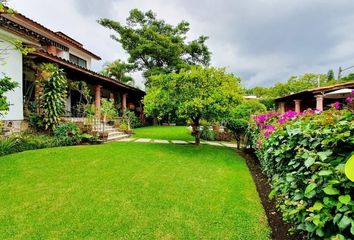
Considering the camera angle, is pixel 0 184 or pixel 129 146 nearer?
pixel 0 184

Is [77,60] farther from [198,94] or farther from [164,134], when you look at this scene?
[198,94]

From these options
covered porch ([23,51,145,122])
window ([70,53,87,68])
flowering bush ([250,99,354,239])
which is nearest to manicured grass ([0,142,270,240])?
flowering bush ([250,99,354,239])

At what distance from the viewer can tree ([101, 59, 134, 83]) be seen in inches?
1127

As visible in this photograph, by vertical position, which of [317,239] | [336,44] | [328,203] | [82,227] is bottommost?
[82,227]

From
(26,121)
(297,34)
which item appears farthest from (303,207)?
(297,34)

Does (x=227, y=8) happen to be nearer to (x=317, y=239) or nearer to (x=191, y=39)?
(x=317, y=239)

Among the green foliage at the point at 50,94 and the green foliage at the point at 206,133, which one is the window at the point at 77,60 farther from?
the green foliage at the point at 206,133

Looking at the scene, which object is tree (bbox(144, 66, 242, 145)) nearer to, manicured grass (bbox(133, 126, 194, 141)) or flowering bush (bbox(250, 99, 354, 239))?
manicured grass (bbox(133, 126, 194, 141))

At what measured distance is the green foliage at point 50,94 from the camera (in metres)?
10.5

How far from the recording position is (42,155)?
7965 millimetres

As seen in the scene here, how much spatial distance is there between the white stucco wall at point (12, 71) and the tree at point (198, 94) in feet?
16.8

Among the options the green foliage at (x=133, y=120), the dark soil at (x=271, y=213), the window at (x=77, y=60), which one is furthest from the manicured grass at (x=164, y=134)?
the dark soil at (x=271, y=213)

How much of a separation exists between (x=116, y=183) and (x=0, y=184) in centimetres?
246

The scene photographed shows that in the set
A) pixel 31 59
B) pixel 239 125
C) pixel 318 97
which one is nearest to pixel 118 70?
pixel 31 59
